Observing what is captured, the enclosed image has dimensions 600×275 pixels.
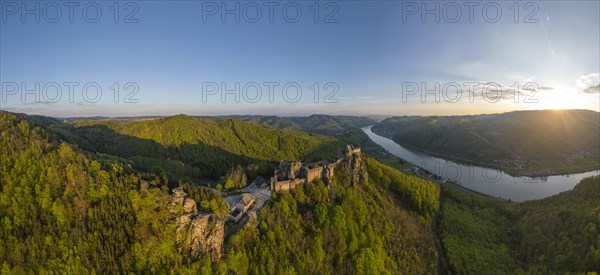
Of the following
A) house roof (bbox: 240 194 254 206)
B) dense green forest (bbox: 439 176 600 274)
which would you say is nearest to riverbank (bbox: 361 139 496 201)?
dense green forest (bbox: 439 176 600 274)

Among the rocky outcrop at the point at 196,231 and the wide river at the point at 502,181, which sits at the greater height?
the rocky outcrop at the point at 196,231

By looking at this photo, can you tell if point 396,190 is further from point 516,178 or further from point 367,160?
point 516,178

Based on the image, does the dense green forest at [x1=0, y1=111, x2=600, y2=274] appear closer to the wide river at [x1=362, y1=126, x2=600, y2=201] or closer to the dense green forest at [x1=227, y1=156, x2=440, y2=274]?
the dense green forest at [x1=227, y1=156, x2=440, y2=274]

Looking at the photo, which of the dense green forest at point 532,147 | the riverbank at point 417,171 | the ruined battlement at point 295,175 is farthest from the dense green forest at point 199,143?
the dense green forest at point 532,147

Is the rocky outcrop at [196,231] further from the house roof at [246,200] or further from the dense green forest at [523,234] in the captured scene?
the dense green forest at [523,234]

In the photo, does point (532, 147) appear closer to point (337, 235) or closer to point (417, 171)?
point (417, 171)
